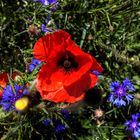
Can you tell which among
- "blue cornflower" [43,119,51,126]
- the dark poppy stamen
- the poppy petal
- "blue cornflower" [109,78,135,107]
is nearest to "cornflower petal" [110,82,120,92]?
"blue cornflower" [109,78,135,107]

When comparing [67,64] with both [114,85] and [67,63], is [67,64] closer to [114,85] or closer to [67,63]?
[67,63]

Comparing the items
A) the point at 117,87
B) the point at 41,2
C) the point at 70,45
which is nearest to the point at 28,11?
the point at 41,2

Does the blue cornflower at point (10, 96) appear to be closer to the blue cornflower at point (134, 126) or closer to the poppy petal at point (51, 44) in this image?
the poppy petal at point (51, 44)

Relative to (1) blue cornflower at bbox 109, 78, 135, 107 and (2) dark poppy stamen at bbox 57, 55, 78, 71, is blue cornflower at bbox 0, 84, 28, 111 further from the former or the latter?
(1) blue cornflower at bbox 109, 78, 135, 107

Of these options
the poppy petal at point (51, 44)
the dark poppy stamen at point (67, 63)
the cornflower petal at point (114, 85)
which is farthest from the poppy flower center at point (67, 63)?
the cornflower petal at point (114, 85)

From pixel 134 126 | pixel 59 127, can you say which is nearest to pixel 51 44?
pixel 59 127
